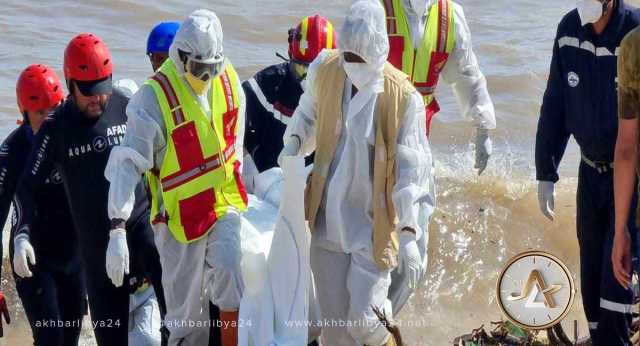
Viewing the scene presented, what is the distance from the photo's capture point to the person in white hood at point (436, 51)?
7988 millimetres

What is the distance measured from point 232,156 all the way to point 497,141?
286 inches

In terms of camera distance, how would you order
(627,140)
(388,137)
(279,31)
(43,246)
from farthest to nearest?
(279,31)
(43,246)
(388,137)
(627,140)

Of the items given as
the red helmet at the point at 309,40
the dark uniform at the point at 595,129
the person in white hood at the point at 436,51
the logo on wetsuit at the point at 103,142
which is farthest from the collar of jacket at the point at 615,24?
the logo on wetsuit at the point at 103,142

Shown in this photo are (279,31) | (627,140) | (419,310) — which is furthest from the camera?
(279,31)

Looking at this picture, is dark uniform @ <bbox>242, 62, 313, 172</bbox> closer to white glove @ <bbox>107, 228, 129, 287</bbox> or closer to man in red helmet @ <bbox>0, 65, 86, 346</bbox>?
man in red helmet @ <bbox>0, 65, 86, 346</bbox>

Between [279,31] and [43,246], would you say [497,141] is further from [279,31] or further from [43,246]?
[43,246]

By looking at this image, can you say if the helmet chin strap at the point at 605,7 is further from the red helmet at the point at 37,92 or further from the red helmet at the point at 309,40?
the red helmet at the point at 37,92

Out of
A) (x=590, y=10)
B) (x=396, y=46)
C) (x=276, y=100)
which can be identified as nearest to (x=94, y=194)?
(x=276, y=100)

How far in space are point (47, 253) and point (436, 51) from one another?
7.70ft

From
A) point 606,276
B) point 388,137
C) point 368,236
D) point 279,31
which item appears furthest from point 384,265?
point 279,31

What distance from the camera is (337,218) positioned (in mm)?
6680

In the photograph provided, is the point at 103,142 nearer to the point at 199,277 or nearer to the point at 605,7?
the point at 199,277

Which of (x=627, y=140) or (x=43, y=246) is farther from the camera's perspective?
(x=43, y=246)

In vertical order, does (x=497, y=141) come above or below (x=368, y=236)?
below
